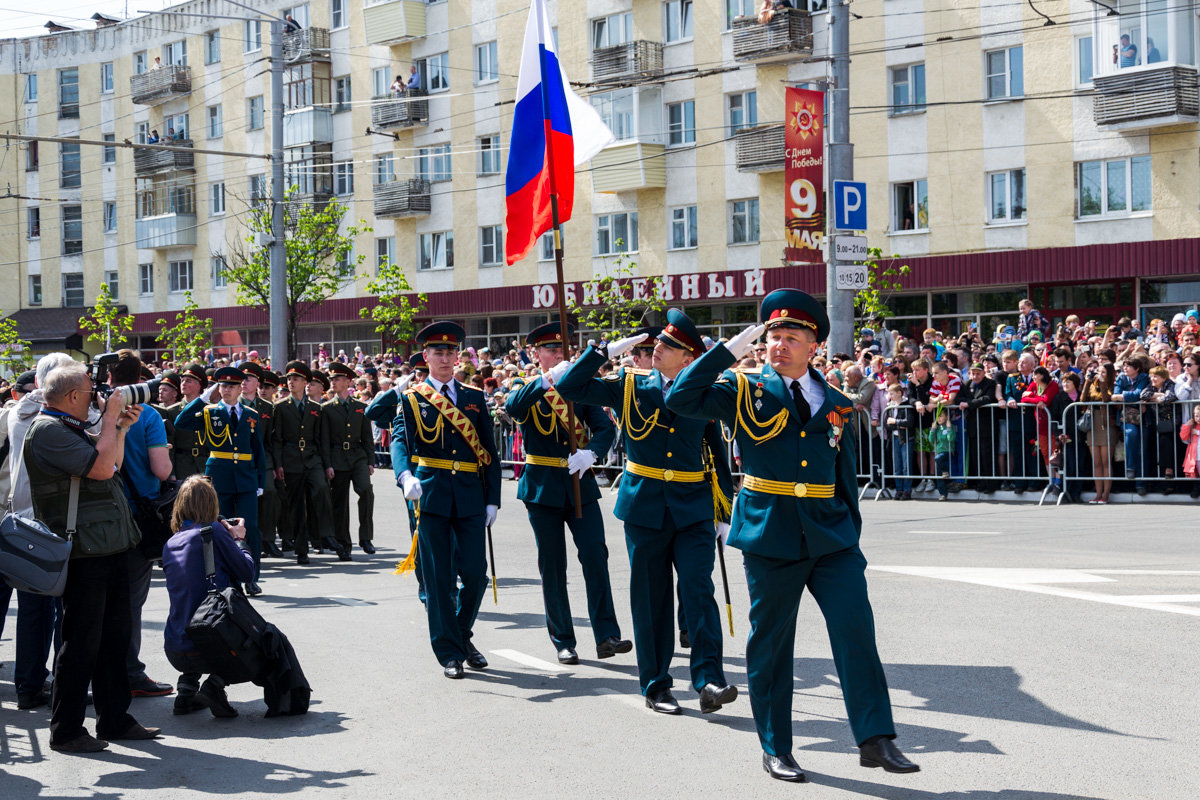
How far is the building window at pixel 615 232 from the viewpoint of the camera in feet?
137

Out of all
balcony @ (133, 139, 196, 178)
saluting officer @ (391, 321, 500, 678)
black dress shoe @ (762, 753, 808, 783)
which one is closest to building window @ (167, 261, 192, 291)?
Answer: balcony @ (133, 139, 196, 178)

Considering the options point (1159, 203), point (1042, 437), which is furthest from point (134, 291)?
point (1042, 437)

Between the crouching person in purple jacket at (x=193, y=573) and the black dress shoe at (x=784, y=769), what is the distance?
2.98m

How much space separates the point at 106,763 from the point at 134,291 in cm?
5640

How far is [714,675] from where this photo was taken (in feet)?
23.7

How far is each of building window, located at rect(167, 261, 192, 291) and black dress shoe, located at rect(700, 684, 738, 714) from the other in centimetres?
5358

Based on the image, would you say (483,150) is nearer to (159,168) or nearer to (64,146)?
(159,168)

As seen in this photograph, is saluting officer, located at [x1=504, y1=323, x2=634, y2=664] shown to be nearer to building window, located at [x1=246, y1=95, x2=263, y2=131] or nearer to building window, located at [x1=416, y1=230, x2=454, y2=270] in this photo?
building window, located at [x1=416, y1=230, x2=454, y2=270]

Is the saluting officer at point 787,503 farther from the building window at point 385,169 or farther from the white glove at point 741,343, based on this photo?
the building window at point 385,169

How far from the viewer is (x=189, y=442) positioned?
13.6m

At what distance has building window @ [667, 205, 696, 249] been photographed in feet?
133

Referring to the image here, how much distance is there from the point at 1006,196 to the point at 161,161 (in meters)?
36.6

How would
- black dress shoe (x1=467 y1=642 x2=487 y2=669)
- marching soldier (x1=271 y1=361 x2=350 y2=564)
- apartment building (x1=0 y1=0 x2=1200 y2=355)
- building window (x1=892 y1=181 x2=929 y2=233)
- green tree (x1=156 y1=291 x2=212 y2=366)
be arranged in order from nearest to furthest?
1. black dress shoe (x1=467 y1=642 x2=487 y2=669)
2. marching soldier (x1=271 y1=361 x2=350 y2=564)
3. apartment building (x1=0 y1=0 x2=1200 y2=355)
4. building window (x1=892 y1=181 x2=929 y2=233)
5. green tree (x1=156 y1=291 x2=212 y2=366)

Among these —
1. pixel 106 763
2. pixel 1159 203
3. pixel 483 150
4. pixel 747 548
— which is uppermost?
pixel 483 150
